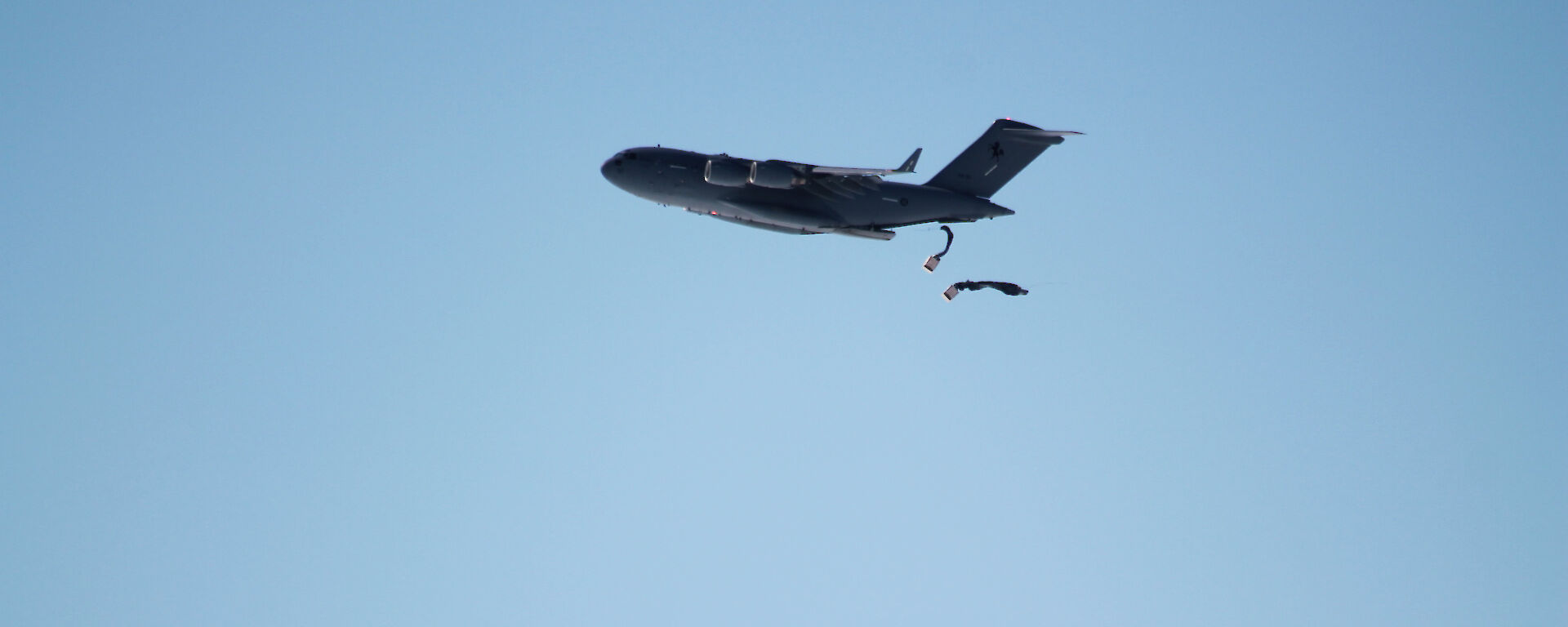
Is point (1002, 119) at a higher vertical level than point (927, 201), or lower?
higher

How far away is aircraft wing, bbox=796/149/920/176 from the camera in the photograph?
37.2 m

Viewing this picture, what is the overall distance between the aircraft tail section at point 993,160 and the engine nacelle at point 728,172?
22.2 ft

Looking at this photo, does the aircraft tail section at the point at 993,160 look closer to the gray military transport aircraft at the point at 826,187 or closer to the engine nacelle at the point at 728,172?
the gray military transport aircraft at the point at 826,187

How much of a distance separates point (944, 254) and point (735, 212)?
6857 millimetres

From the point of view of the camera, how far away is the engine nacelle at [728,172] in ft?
130

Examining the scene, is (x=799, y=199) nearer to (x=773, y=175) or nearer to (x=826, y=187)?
(x=826, y=187)

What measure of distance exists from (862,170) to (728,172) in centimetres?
426

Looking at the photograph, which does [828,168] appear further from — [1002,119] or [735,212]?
[1002,119]

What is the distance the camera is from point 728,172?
3956 cm

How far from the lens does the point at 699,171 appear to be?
133ft

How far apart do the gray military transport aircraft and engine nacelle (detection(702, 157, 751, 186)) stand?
0.08 ft

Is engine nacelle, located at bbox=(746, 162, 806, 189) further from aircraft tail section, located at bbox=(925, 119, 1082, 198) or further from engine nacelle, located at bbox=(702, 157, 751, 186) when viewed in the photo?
aircraft tail section, located at bbox=(925, 119, 1082, 198)

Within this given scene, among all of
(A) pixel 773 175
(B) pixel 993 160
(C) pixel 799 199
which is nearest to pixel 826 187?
(C) pixel 799 199

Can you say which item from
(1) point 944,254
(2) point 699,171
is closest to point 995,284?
(1) point 944,254
